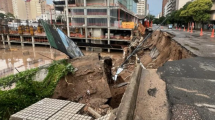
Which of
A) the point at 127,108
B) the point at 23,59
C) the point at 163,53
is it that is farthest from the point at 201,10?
the point at 23,59

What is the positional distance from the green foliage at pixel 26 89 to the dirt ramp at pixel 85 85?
1.10 ft

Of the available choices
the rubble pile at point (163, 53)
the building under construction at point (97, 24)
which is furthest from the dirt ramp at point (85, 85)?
the building under construction at point (97, 24)

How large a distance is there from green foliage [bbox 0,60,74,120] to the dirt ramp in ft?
1.10

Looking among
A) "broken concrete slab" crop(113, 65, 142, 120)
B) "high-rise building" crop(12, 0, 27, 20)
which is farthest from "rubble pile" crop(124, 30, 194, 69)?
"high-rise building" crop(12, 0, 27, 20)

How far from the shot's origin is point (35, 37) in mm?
37125

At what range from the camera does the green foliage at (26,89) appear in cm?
538

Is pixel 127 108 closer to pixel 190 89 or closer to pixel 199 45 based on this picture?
pixel 190 89

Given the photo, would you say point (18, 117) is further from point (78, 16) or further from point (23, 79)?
point (78, 16)

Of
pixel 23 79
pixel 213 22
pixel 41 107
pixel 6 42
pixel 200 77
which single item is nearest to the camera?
pixel 41 107

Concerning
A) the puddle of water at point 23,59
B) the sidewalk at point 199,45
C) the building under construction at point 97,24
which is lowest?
the puddle of water at point 23,59

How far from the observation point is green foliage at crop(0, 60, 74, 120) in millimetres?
A: 5379

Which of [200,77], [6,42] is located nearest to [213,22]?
[200,77]

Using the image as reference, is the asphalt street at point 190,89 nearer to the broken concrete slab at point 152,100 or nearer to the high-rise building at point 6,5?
the broken concrete slab at point 152,100

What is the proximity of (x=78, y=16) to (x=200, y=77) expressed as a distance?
30473 millimetres
